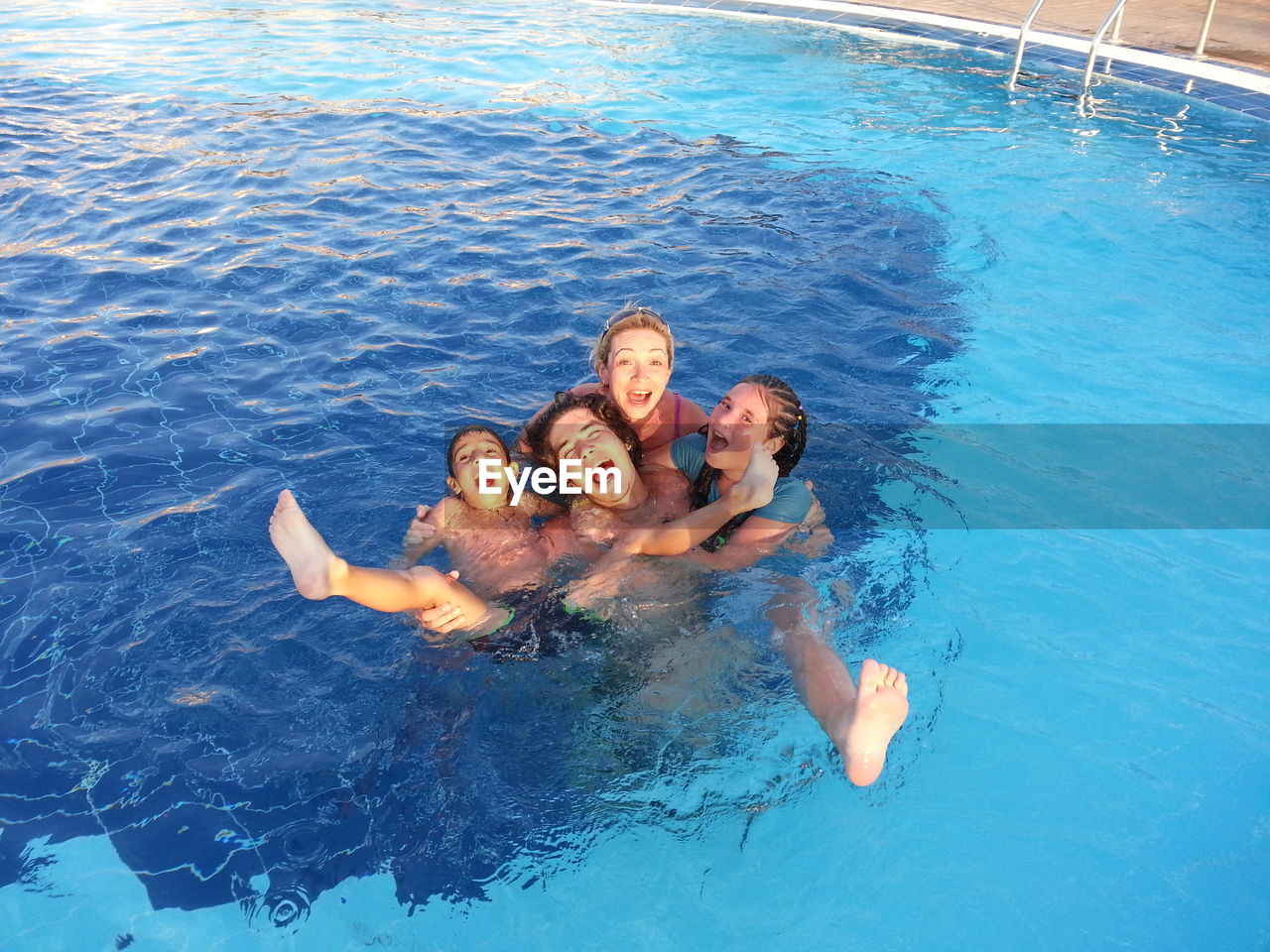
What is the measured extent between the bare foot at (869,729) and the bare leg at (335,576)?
1547mm

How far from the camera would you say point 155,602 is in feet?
13.8

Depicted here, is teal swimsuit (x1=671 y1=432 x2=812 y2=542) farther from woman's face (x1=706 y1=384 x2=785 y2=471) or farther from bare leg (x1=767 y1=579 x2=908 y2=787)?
bare leg (x1=767 y1=579 x2=908 y2=787)

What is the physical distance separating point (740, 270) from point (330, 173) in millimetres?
4268

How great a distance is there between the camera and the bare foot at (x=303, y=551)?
3.16 m

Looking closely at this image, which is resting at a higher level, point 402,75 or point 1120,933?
point 402,75

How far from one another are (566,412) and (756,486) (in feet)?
3.28

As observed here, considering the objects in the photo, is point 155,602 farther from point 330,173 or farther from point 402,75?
point 402,75

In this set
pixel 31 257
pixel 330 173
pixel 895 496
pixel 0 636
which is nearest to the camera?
pixel 0 636

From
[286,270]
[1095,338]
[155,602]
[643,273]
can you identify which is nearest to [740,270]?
[643,273]

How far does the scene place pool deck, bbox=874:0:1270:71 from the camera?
12.2 meters

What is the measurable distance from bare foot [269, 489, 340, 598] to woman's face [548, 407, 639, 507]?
4.15 ft

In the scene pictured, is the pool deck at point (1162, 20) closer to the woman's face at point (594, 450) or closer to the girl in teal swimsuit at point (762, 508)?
the girl in teal swimsuit at point (762, 508)

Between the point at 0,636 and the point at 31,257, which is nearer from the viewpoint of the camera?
the point at 0,636

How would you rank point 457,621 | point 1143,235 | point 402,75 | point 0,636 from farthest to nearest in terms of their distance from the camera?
point 402,75 → point 1143,235 → point 0,636 → point 457,621
